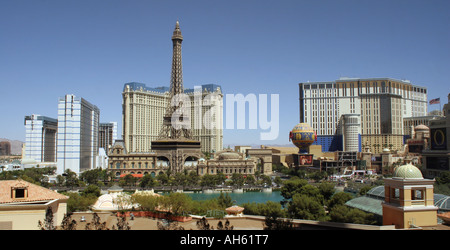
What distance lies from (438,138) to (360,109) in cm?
4373

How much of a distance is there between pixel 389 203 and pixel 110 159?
59.8 metres

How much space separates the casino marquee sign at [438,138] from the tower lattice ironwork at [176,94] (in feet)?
147

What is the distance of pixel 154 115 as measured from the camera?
319 ft

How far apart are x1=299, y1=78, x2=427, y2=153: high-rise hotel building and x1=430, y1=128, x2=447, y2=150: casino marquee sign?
121 ft

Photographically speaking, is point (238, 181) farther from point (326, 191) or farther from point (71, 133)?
point (71, 133)

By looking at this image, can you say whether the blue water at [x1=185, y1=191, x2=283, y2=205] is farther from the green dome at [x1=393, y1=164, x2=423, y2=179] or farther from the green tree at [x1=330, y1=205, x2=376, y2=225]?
the green dome at [x1=393, y1=164, x2=423, y2=179]

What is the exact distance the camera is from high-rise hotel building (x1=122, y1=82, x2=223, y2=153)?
91.9 meters

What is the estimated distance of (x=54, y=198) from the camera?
15.6 metres

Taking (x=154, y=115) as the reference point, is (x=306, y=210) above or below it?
below

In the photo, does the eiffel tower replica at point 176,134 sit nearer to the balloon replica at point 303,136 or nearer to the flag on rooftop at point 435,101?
the balloon replica at point 303,136

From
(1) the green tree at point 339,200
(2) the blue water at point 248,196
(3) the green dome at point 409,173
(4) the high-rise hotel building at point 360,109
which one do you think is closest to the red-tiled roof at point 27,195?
(3) the green dome at point 409,173

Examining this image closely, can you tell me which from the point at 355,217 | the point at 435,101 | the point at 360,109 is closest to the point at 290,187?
the point at 355,217

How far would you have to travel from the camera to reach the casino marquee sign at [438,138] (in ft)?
172

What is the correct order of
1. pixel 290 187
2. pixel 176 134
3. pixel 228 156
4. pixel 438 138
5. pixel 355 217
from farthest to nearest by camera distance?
pixel 176 134 < pixel 228 156 < pixel 438 138 < pixel 290 187 < pixel 355 217
